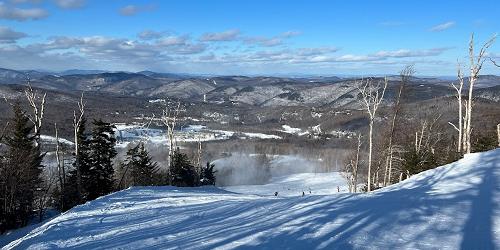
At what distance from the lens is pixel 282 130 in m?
168

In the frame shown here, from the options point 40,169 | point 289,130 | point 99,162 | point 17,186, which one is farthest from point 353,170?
point 289,130

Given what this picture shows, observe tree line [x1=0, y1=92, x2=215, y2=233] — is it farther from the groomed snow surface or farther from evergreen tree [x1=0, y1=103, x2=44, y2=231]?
the groomed snow surface

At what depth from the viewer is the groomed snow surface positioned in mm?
9445

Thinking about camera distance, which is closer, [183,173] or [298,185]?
[183,173]

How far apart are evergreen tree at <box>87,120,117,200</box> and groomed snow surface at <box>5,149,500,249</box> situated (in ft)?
62.6

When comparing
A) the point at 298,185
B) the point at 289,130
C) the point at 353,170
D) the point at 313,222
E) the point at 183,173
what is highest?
the point at 313,222

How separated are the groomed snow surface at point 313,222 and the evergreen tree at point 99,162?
19.1m

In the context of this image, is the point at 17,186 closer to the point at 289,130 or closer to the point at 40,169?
the point at 40,169

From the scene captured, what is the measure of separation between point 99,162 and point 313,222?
27.6 metres

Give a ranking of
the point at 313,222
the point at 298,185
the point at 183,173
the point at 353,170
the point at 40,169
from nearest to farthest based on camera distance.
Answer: the point at 313,222
the point at 40,169
the point at 353,170
the point at 183,173
the point at 298,185

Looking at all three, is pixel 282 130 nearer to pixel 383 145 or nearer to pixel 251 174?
pixel 251 174

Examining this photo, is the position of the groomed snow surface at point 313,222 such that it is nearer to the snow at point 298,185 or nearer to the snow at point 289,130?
the snow at point 298,185

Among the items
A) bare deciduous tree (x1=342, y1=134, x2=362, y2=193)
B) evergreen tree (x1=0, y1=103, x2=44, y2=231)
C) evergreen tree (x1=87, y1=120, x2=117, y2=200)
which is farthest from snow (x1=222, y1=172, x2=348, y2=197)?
evergreen tree (x1=0, y1=103, x2=44, y2=231)

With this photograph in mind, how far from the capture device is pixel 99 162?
35.1 m
